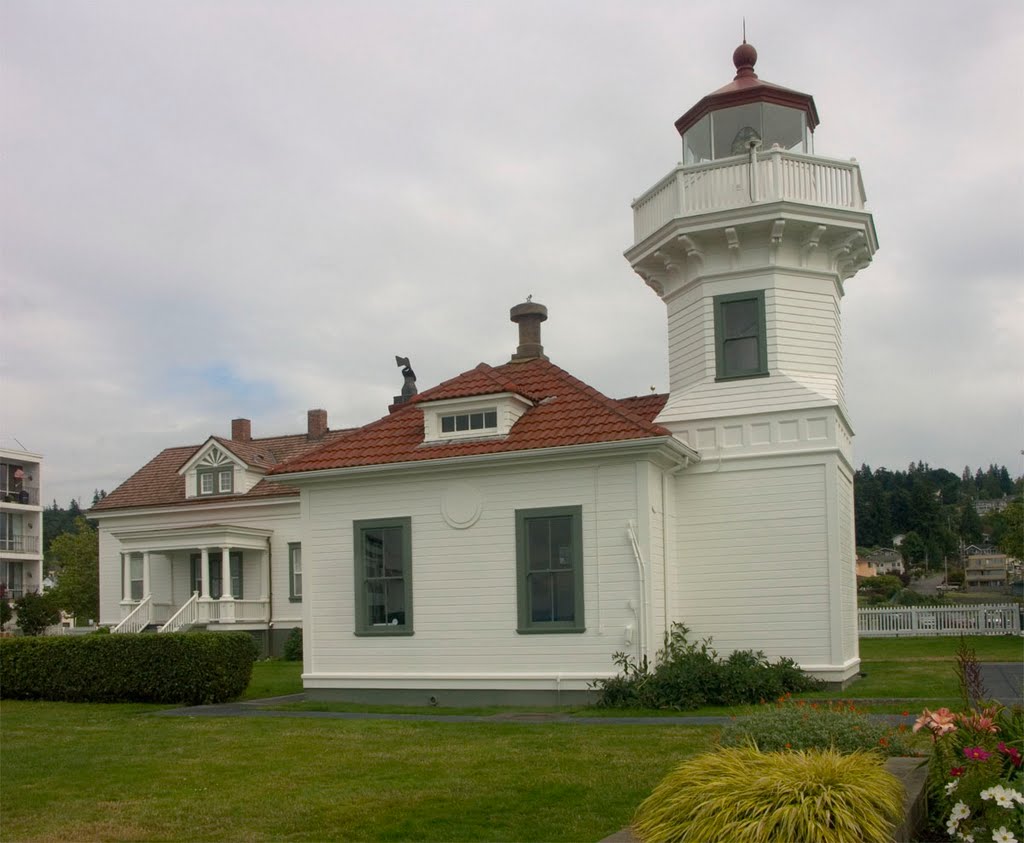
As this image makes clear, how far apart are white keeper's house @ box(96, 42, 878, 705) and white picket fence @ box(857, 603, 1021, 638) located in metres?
16.8

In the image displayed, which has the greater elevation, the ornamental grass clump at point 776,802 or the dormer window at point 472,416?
the dormer window at point 472,416

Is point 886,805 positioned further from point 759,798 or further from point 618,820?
point 618,820

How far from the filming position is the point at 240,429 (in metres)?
43.3

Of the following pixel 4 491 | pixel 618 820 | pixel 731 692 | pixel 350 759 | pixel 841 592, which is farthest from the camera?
pixel 4 491

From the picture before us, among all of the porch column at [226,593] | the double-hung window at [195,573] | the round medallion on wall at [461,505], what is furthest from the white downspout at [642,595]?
the double-hung window at [195,573]

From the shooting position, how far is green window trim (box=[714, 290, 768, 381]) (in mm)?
18312

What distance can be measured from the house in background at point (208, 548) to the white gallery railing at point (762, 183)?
18.4 meters

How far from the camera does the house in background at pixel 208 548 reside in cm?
3462

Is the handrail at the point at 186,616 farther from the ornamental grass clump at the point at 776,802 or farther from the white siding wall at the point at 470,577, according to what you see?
the ornamental grass clump at the point at 776,802

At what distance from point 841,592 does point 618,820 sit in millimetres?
10162

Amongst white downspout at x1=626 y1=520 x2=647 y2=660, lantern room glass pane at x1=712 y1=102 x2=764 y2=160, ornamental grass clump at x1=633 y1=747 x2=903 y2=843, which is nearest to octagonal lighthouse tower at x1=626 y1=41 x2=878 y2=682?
lantern room glass pane at x1=712 y1=102 x2=764 y2=160

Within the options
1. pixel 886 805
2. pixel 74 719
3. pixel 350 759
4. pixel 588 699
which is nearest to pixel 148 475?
pixel 74 719

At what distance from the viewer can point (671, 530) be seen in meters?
18.2

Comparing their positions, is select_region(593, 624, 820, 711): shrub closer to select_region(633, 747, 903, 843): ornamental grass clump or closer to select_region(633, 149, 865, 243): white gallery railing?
select_region(633, 149, 865, 243): white gallery railing
